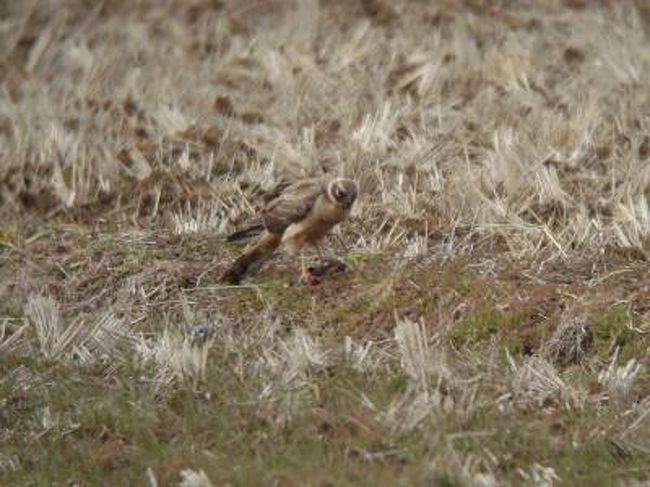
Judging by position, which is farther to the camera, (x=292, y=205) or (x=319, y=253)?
(x=319, y=253)

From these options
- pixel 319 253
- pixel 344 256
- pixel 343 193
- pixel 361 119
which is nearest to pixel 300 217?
pixel 343 193

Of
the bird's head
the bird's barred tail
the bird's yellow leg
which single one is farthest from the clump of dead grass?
the bird's head

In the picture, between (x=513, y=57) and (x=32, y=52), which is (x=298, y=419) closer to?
(x=513, y=57)

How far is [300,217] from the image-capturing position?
7926 millimetres

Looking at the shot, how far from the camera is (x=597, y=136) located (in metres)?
9.90

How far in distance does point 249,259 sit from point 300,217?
1.79 ft

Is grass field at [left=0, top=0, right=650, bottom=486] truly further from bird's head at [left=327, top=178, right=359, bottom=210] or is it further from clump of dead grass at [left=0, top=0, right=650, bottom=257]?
bird's head at [left=327, top=178, right=359, bottom=210]

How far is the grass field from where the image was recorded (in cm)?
639

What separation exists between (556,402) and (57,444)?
206cm

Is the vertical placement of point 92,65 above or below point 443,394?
below

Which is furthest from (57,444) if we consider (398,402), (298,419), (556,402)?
(556,402)

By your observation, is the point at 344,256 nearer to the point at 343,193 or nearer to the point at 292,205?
the point at 292,205

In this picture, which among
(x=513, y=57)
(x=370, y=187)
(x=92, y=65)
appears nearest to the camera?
(x=370, y=187)

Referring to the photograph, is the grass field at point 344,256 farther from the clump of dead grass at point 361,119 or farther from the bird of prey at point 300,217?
the bird of prey at point 300,217
